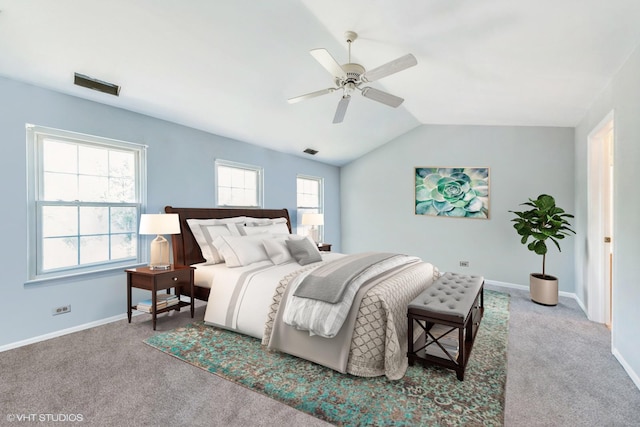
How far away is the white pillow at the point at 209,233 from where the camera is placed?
12.4ft

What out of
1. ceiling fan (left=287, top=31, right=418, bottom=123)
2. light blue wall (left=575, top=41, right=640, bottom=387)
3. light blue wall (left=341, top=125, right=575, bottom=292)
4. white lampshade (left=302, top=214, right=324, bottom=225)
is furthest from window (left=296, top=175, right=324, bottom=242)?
light blue wall (left=575, top=41, right=640, bottom=387)

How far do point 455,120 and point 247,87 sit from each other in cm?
359

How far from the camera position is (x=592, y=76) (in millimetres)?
2904

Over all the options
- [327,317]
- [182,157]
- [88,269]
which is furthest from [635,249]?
[88,269]

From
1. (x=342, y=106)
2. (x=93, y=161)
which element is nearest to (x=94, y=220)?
(x=93, y=161)

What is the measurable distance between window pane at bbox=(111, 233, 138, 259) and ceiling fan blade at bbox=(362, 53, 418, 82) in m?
3.11

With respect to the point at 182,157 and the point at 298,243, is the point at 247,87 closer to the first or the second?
the point at 182,157

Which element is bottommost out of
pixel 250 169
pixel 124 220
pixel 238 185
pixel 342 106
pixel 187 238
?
pixel 187 238

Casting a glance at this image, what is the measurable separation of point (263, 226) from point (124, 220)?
1.72 meters

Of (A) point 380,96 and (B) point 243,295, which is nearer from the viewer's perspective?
(A) point 380,96

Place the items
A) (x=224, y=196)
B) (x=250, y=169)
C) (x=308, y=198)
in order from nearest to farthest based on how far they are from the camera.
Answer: (x=224, y=196) < (x=250, y=169) < (x=308, y=198)

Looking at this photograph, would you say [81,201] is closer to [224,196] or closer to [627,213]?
[224,196]

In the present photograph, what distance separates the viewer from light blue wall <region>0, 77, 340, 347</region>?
8.89 feet

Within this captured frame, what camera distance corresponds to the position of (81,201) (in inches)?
126
